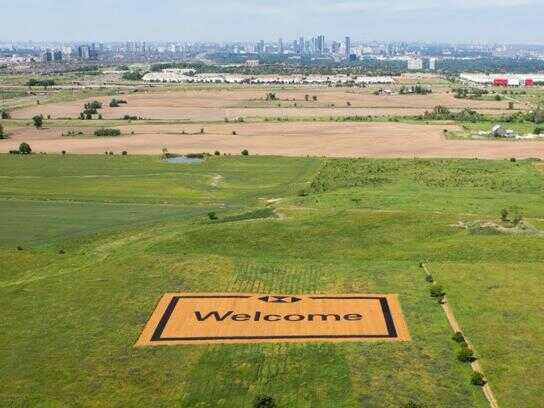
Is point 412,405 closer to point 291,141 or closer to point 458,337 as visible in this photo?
point 458,337

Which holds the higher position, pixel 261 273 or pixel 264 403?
pixel 264 403

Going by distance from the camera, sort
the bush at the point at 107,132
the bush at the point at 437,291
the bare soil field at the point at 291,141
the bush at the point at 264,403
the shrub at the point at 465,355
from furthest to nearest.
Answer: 1. the bush at the point at 107,132
2. the bare soil field at the point at 291,141
3. the bush at the point at 437,291
4. the shrub at the point at 465,355
5. the bush at the point at 264,403

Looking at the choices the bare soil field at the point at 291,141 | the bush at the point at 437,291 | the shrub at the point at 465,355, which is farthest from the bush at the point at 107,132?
the shrub at the point at 465,355

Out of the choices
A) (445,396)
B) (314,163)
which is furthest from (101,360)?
(314,163)

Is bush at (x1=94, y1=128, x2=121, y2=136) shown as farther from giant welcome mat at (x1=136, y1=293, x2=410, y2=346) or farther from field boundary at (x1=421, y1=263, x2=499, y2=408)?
field boundary at (x1=421, y1=263, x2=499, y2=408)

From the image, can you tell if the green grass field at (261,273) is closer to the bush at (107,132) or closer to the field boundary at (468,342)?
the field boundary at (468,342)

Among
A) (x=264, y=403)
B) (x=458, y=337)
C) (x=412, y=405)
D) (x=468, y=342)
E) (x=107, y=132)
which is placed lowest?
(x=468, y=342)

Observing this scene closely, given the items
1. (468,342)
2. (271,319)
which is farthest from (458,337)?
(271,319)

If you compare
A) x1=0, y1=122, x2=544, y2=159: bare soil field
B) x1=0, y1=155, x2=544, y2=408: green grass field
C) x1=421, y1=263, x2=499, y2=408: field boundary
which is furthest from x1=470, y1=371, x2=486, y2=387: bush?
x1=0, y1=122, x2=544, y2=159: bare soil field
